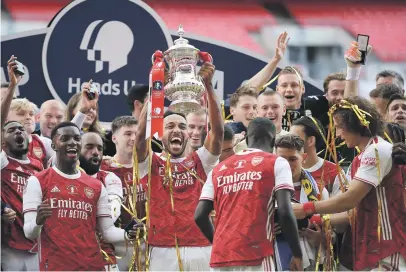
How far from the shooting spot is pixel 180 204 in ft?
30.2

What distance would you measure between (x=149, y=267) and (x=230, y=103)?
2.29 m

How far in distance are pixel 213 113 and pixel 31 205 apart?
1729 mm

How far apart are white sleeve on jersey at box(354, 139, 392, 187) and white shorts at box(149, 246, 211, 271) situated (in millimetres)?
1699

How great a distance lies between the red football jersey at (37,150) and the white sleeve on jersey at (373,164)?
3140 mm

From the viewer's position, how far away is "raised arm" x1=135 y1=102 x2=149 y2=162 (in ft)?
29.3

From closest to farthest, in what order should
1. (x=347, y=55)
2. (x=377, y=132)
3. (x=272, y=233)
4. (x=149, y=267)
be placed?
1. (x=272, y=233)
2. (x=377, y=132)
3. (x=149, y=267)
4. (x=347, y=55)

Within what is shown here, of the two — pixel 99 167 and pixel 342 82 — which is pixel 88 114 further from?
pixel 342 82

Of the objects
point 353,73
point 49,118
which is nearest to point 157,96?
point 49,118

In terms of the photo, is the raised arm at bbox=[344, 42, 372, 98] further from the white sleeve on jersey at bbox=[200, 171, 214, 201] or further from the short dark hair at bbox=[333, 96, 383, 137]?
the white sleeve on jersey at bbox=[200, 171, 214, 201]

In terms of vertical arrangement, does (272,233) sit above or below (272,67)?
below

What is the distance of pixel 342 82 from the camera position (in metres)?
11.0

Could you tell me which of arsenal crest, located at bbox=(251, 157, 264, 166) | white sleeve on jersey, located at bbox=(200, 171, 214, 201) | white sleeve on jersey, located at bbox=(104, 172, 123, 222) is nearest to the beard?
white sleeve on jersey, located at bbox=(104, 172, 123, 222)

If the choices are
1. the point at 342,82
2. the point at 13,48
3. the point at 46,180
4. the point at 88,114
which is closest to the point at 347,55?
the point at 342,82

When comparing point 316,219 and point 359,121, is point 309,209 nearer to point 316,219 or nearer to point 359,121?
point 316,219
